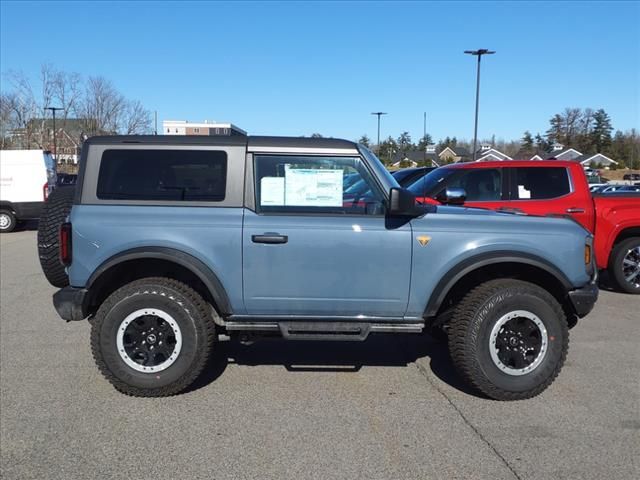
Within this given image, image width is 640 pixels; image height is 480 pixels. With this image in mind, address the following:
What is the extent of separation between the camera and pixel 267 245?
162 inches

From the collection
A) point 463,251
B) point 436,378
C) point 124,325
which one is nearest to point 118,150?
point 124,325

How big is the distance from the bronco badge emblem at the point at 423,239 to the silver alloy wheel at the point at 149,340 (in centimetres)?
190

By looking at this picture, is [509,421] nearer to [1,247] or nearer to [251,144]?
[251,144]

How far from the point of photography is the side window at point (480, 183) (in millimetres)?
7473

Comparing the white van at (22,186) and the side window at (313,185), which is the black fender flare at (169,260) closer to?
the side window at (313,185)

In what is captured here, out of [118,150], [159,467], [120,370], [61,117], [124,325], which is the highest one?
[61,117]

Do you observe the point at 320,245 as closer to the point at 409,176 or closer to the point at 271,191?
the point at 271,191

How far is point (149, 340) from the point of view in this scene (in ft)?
13.8

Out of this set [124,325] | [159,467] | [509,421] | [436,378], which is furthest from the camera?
[436,378]

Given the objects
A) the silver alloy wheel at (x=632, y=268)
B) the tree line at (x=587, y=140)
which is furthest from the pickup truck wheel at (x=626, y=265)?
the tree line at (x=587, y=140)

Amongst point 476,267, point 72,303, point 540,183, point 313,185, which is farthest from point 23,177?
point 476,267

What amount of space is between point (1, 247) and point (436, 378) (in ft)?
39.8

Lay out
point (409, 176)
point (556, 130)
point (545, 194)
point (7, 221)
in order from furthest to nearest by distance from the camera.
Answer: point (556, 130)
point (7, 221)
point (409, 176)
point (545, 194)

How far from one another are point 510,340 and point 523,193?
3735 millimetres
